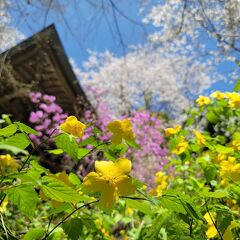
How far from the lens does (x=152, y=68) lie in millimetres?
21500

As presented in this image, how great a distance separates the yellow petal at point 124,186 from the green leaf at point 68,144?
164 mm

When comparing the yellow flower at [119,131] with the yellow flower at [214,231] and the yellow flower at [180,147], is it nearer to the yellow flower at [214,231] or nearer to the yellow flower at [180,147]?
the yellow flower at [214,231]

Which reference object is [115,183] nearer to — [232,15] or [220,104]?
[220,104]

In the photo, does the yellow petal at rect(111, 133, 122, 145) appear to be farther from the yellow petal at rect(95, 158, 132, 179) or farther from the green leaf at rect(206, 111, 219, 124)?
the green leaf at rect(206, 111, 219, 124)

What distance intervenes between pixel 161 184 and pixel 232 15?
3.58m

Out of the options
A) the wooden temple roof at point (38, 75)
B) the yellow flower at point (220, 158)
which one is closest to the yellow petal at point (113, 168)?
the yellow flower at point (220, 158)

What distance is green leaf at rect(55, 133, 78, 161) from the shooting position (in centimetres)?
119

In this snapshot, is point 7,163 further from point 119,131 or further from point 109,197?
point 109,197

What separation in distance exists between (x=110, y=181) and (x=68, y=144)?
0.57 ft

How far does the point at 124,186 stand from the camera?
1085 mm

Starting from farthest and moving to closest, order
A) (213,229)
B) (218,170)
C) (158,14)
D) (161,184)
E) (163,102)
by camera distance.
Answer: (163,102), (158,14), (161,184), (218,170), (213,229)

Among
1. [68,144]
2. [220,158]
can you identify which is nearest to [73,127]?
[68,144]

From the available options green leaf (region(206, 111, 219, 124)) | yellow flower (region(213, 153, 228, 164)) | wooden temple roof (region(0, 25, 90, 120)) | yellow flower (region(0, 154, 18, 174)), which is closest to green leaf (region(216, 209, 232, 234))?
yellow flower (region(213, 153, 228, 164))

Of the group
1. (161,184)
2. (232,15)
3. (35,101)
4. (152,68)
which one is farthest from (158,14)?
(161,184)
